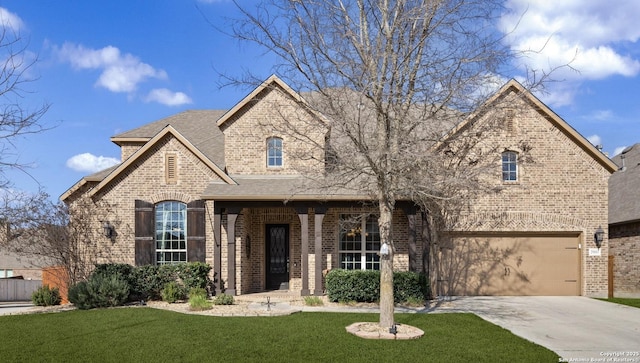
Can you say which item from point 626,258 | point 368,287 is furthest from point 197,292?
point 626,258

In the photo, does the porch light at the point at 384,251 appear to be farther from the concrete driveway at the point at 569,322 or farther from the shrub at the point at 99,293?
the shrub at the point at 99,293

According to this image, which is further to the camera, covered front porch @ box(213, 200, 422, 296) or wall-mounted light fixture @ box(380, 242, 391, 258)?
covered front porch @ box(213, 200, 422, 296)

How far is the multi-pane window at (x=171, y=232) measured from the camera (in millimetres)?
16594

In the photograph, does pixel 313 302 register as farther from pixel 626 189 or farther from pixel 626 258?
pixel 626 189

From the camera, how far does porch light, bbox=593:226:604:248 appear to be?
55.2 feet

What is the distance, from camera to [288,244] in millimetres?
17734

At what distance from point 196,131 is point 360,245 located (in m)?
8.37

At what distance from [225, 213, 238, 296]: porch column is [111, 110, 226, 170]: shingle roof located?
8.32 feet

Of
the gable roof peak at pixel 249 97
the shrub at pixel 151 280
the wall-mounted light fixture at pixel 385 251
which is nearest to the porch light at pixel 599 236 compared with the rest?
the wall-mounted light fixture at pixel 385 251

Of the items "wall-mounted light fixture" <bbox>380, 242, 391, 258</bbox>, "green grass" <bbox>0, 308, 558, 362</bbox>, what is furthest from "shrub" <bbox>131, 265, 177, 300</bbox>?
"wall-mounted light fixture" <bbox>380, 242, 391, 258</bbox>

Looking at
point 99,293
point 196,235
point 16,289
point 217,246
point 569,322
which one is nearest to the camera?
point 569,322

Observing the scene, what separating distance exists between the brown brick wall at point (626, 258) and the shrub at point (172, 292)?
16.5m

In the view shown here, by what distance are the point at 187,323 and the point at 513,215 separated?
11.4 metres

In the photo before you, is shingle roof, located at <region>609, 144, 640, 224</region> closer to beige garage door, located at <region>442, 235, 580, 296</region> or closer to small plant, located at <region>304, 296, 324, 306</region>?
beige garage door, located at <region>442, 235, 580, 296</region>
